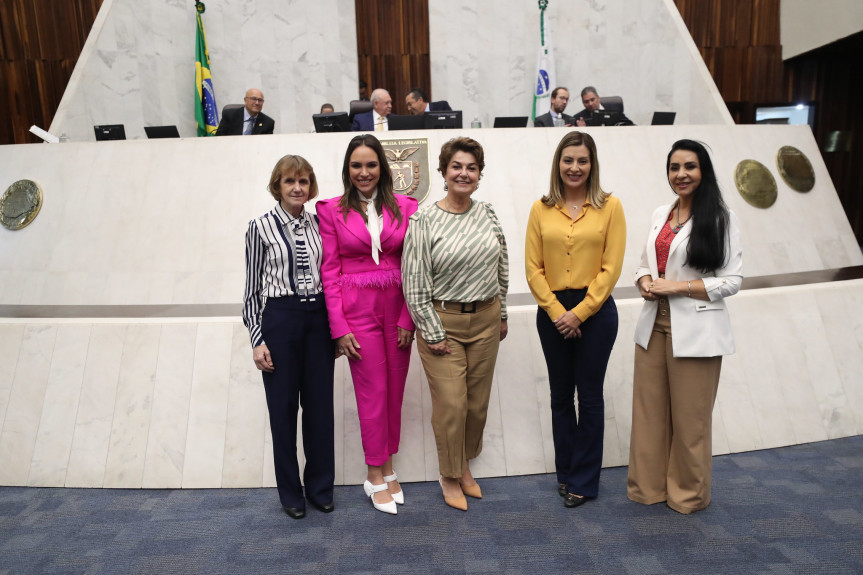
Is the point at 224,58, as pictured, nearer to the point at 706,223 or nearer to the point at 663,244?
the point at 663,244

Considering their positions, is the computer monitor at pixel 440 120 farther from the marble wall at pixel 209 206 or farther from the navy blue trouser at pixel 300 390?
the navy blue trouser at pixel 300 390

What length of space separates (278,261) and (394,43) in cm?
764

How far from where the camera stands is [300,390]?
2682mm

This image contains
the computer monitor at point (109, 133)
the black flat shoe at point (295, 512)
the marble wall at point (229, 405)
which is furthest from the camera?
the computer monitor at point (109, 133)

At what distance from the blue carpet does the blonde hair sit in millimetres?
1387

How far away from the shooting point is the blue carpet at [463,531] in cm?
222

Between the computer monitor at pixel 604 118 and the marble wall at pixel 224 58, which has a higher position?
the marble wall at pixel 224 58

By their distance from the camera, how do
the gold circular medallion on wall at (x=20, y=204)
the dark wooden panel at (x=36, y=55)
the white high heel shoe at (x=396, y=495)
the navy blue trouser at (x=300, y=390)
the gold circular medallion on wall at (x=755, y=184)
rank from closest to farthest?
the navy blue trouser at (x=300, y=390) < the white high heel shoe at (x=396, y=495) < the gold circular medallion on wall at (x=20, y=204) < the gold circular medallion on wall at (x=755, y=184) < the dark wooden panel at (x=36, y=55)

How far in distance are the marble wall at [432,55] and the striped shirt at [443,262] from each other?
6793 mm

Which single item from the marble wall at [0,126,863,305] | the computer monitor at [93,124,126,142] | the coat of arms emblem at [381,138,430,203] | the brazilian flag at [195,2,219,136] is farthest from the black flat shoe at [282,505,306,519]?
the brazilian flag at [195,2,219,136]

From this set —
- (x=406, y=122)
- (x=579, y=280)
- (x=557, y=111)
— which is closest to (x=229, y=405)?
(x=579, y=280)

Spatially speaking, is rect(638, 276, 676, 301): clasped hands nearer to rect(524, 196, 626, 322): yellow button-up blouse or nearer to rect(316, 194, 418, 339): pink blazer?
rect(524, 196, 626, 322): yellow button-up blouse

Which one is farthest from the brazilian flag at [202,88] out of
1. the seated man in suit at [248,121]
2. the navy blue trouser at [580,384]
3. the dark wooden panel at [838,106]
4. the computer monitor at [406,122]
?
the dark wooden panel at [838,106]

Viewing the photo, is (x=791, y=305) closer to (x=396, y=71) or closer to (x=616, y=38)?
(x=616, y=38)
